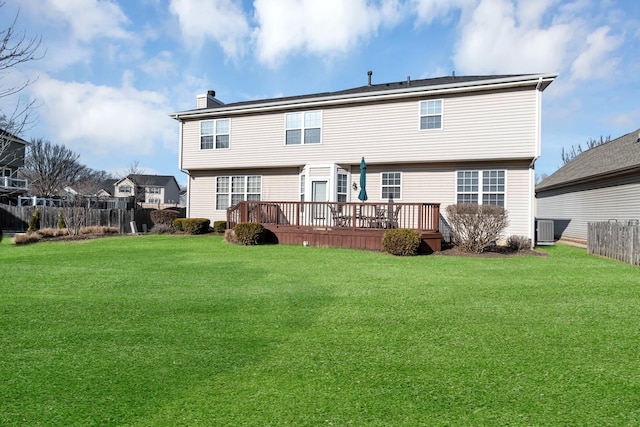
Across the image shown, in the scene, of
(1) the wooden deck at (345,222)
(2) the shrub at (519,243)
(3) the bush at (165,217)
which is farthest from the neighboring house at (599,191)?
(3) the bush at (165,217)

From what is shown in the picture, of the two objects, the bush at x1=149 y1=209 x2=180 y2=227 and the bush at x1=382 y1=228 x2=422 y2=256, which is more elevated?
the bush at x1=149 y1=209 x2=180 y2=227

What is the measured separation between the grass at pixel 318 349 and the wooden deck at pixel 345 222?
4.41m

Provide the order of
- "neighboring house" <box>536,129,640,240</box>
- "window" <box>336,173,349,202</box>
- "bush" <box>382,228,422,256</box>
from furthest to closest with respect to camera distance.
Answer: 1. "window" <box>336,173,349,202</box>
2. "neighboring house" <box>536,129,640,240</box>
3. "bush" <box>382,228,422,256</box>

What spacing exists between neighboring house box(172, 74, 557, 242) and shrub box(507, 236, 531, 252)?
96cm

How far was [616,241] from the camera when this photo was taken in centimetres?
1091

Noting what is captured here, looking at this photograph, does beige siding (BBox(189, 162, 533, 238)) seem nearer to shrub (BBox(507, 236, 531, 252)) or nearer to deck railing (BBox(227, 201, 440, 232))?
shrub (BBox(507, 236, 531, 252))

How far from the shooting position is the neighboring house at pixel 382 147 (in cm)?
1366

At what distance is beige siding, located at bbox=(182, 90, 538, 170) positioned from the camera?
1345 centimetres

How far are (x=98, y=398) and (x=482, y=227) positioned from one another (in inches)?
420

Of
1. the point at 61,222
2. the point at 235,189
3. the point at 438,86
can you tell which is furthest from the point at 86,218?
the point at 438,86

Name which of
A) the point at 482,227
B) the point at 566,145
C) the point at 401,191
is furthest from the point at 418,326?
the point at 566,145

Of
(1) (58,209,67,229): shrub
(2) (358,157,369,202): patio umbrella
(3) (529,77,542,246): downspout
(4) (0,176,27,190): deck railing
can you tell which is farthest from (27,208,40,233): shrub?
(3) (529,77,542,246): downspout

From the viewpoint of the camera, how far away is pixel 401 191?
1549 centimetres

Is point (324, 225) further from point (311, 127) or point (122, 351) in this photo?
point (122, 351)
